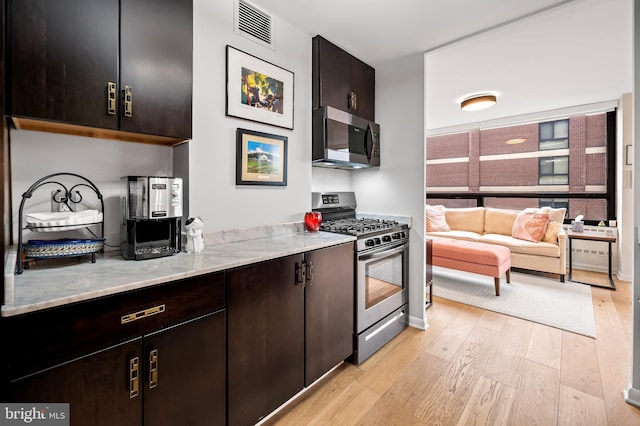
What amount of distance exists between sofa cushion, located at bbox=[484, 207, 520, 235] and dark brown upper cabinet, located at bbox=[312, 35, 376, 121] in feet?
11.3

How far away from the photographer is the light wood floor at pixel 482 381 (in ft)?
5.39

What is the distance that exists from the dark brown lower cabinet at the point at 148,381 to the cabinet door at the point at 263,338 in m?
0.07

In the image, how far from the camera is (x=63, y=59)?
3.73 ft

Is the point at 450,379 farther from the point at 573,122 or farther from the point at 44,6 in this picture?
the point at 573,122

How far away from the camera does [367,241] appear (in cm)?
220

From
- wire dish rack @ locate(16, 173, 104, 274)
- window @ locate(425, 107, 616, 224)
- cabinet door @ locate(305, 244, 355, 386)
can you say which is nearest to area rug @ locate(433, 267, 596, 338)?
window @ locate(425, 107, 616, 224)

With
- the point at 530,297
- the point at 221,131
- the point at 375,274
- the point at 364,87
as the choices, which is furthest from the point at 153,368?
the point at 530,297

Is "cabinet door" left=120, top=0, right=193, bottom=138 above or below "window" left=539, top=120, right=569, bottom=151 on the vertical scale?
below

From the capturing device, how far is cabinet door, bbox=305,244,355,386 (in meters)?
1.78

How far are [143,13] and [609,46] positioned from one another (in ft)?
12.2

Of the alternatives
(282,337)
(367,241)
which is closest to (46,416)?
(282,337)

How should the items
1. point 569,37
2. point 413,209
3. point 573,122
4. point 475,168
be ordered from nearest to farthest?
point 569,37 → point 413,209 → point 573,122 → point 475,168

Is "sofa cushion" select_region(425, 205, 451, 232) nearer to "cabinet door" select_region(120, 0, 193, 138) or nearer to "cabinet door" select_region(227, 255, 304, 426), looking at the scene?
"cabinet door" select_region(227, 255, 304, 426)

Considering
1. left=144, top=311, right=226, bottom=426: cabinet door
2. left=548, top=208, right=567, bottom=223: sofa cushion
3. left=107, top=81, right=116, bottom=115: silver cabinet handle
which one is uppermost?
left=107, top=81, right=116, bottom=115: silver cabinet handle
